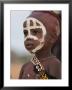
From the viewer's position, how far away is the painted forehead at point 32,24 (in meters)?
0.80

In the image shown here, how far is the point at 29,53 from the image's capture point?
0.80 meters

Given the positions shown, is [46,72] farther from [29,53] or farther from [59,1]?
[59,1]

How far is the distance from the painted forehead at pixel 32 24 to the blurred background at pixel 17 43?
0.06ft

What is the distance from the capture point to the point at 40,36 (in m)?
0.80

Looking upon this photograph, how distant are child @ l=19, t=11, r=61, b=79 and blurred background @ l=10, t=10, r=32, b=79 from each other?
18 millimetres

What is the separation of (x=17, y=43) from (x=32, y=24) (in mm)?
109

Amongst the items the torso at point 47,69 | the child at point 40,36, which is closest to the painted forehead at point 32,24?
the child at point 40,36

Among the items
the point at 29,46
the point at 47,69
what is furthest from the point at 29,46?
the point at 47,69

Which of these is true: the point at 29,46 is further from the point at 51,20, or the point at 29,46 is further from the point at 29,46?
the point at 51,20

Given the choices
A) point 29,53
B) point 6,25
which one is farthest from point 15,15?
point 29,53

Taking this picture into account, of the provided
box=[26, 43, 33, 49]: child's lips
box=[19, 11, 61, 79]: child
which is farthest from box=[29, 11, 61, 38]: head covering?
box=[26, 43, 33, 49]: child's lips

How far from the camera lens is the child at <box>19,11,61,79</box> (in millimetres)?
795

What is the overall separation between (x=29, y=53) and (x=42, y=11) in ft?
0.65

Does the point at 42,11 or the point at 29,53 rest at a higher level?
the point at 42,11
